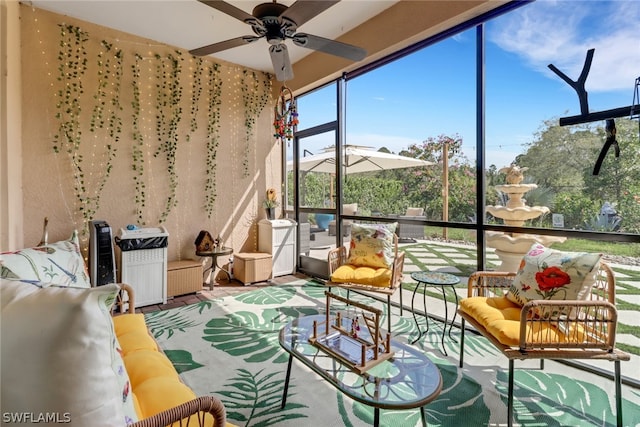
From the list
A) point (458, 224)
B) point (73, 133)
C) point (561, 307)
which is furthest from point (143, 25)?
point (561, 307)

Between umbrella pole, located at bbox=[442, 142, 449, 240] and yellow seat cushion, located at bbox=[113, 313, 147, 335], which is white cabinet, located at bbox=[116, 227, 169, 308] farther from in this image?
umbrella pole, located at bbox=[442, 142, 449, 240]

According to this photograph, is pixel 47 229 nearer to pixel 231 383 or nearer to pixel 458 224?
pixel 231 383

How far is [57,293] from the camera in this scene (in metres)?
0.85

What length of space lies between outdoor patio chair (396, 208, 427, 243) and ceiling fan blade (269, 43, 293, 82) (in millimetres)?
1960

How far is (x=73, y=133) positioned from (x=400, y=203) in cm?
386

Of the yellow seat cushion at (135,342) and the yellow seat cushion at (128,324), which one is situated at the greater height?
the yellow seat cushion at (128,324)

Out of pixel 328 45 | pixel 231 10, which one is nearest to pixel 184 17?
pixel 231 10

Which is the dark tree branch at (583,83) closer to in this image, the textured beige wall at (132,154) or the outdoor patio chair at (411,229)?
the outdoor patio chair at (411,229)

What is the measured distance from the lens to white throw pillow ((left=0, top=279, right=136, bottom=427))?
75 cm

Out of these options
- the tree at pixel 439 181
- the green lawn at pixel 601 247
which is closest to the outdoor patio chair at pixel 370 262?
the tree at pixel 439 181

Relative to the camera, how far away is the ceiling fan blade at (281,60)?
242 centimetres

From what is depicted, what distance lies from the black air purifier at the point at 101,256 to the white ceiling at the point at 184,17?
2.33 m

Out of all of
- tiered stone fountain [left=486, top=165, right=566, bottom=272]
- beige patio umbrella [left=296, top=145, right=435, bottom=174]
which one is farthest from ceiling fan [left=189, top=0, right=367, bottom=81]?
tiered stone fountain [left=486, top=165, right=566, bottom=272]

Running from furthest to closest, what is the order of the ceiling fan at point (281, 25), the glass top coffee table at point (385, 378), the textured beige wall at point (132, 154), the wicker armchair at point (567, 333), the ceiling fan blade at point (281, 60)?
1. the textured beige wall at point (132, 154)
2. the ceiling fan blade at point (281, 60)
3. the ceiling fan at point (281, 25)
4. the wicker armchair at point (567, 333)
5. the glass top coffee table at point (385, 378)
